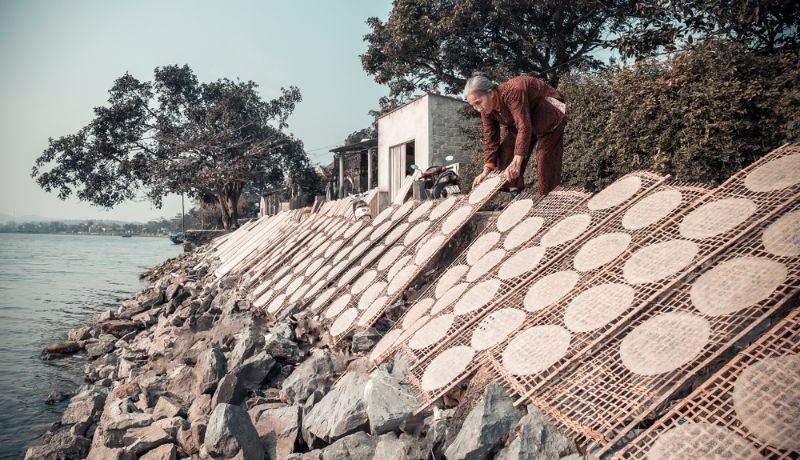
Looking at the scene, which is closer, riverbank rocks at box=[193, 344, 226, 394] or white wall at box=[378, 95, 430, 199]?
riverbank rocks at box=[193, 344, 226, 394]

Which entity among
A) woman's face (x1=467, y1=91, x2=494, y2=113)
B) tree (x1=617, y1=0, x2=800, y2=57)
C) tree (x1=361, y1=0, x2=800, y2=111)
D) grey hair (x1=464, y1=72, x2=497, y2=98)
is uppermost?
tree (x1=361, y1=0, x2=800, y2=111)

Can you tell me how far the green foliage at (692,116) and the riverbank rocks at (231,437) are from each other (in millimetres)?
4851

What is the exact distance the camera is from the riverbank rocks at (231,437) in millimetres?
2473

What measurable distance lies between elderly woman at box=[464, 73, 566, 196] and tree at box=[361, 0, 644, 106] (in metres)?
9.68

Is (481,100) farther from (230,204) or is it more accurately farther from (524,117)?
(230,204)

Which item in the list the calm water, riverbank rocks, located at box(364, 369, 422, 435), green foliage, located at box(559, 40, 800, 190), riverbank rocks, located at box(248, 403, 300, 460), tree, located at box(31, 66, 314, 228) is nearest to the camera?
riverbank rocks, located at box(364, 369, 422, 435)

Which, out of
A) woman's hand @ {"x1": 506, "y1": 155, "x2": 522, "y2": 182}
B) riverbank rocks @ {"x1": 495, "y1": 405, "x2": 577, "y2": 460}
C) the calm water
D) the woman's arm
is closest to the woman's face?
the woman's arm

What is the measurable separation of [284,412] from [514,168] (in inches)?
104

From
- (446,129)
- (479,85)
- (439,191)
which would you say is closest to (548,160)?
(479,85)

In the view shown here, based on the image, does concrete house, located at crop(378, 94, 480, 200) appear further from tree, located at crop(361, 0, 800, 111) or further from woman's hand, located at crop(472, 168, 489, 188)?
woman's hand, located at crop(472, 168, 489, 188)

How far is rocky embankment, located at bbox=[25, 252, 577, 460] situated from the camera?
6.61 feet

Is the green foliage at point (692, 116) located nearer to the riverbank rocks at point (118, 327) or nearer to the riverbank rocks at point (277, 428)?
the riverbank rocks at point (277, 428)

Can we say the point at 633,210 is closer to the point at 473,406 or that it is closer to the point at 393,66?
the point at 473,406

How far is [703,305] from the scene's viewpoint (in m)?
2.04
